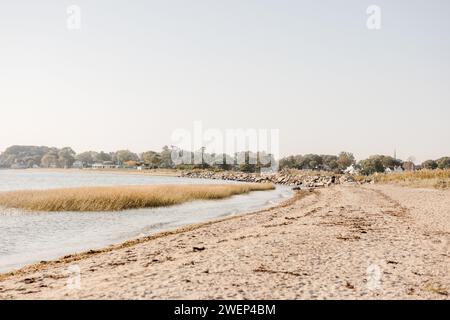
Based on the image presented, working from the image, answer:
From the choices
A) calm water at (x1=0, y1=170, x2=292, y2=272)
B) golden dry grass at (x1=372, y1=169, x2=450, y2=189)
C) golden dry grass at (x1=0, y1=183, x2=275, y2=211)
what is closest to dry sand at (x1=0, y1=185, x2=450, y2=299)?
calm water at (x1=0, y1=170, x2=292, y2=272)

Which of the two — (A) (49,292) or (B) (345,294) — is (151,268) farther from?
(B) (345,294)

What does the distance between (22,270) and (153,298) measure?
8.16m

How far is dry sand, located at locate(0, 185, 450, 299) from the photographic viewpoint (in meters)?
9.73

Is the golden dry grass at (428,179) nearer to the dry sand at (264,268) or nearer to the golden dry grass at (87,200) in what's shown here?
the golden dry grass at (87,200)

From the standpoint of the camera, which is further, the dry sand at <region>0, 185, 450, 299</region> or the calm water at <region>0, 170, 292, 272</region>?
the calm water at <region>0, 170, 292, 272</region>

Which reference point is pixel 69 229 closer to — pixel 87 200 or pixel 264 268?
pixel 87 200

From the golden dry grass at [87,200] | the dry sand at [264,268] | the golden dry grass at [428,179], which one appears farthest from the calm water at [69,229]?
the golden dry grass at [428,179]

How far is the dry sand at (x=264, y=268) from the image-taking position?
9.73 meters

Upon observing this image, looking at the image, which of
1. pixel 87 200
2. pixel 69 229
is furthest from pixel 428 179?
pixel 69 229

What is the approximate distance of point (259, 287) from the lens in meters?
9.98

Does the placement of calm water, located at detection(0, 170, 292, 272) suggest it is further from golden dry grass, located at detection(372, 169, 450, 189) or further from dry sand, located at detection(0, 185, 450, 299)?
golden dry grass, located at detection(372, 169, 450, 189)

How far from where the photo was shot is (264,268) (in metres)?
12.1

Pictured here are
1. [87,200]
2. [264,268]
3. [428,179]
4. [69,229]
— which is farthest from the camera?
[428,179]
